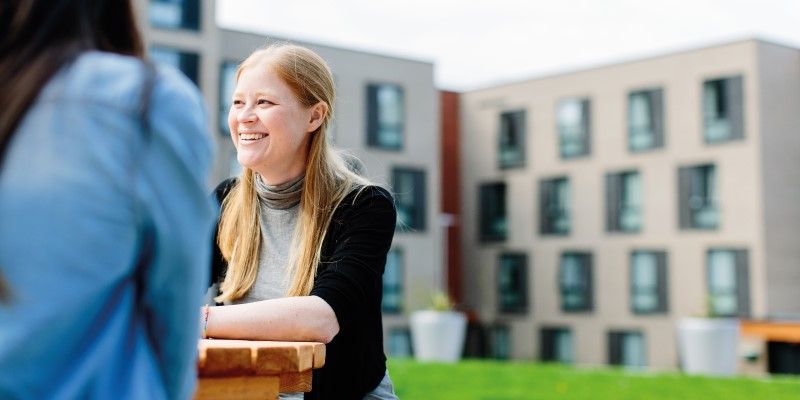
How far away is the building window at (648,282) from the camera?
25219 millimetres

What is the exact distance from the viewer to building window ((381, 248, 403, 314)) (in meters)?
25.6

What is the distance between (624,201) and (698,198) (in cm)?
224

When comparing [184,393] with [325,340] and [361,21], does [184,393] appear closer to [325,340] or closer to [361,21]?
[325,340]

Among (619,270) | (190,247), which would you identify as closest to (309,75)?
(190,247)

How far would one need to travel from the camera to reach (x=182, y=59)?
20.9 m

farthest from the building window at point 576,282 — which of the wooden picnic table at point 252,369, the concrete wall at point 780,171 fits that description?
the wooden picnic table at point 252,369

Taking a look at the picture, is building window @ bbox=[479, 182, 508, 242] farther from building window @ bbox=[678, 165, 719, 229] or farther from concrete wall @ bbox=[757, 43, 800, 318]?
concrete wall @ bbox=[757, 43, 800, 318]

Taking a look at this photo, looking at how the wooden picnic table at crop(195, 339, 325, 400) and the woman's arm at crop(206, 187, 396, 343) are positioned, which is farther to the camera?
the woman's arm at crop(206, 187, 396, 343)

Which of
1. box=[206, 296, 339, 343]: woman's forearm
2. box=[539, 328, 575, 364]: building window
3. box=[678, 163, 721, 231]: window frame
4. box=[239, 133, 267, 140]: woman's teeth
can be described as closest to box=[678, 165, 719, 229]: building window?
box=[678, 163, 721, 231]: window frame

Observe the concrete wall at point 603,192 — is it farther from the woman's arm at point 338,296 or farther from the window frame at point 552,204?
the woman's arm at point 338,296

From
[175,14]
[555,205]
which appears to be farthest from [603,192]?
[175,14]

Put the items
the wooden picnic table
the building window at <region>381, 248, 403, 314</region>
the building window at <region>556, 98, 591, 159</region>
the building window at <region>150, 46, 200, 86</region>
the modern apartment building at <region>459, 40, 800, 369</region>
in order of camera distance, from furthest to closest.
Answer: the building window at <region>556, 98, 591, 159</region>, the building window at <region>381, 248, 403, 314</region>, the modern apartment building at <region>459, 40, 800, 369</region>, the building window at <region>150, 46, 200, 86</region>, the wooden picnic table

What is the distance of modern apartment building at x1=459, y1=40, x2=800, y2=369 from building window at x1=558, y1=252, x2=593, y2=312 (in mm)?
38

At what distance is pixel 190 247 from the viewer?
3.84ft
